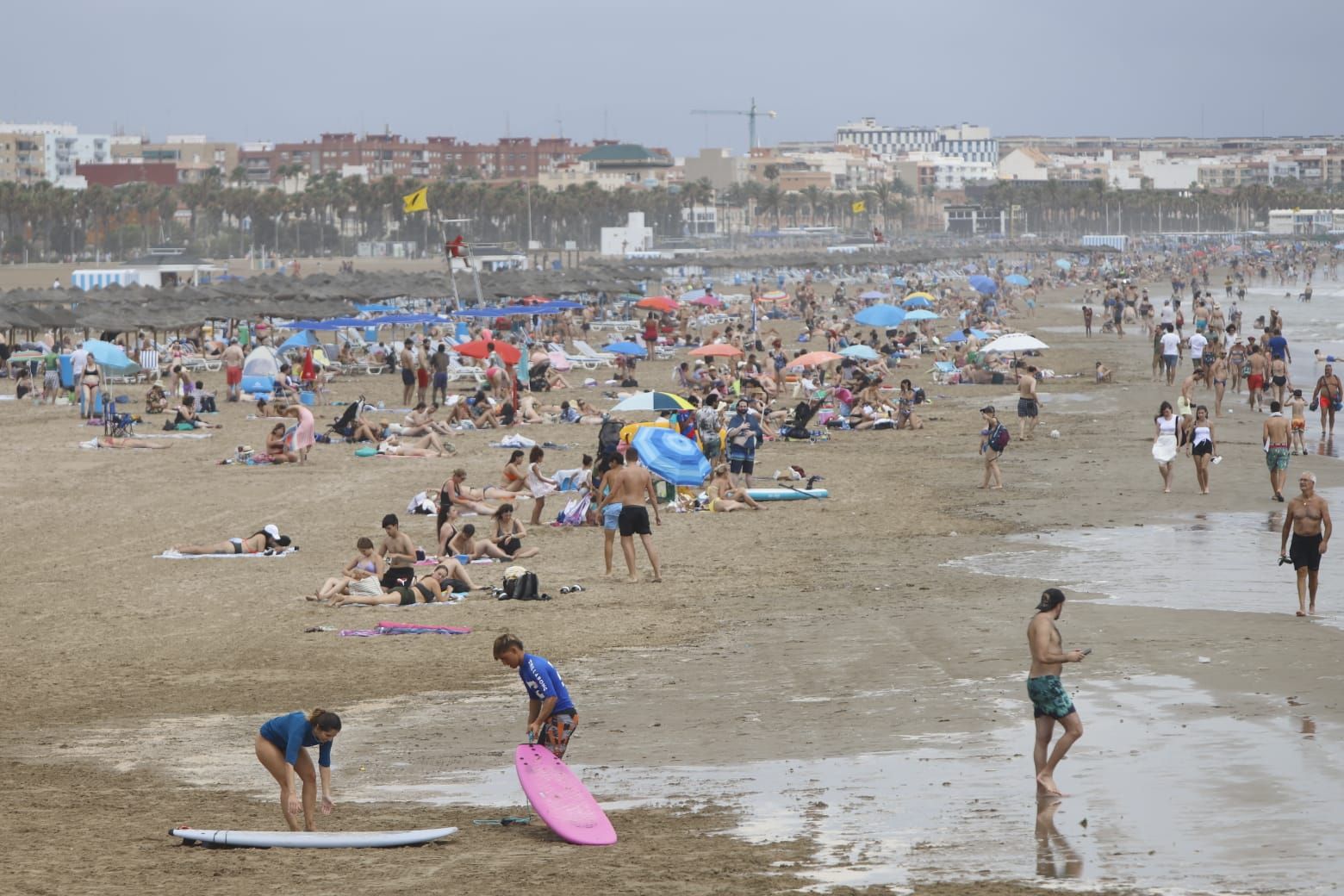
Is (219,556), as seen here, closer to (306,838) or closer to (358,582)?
(358,582)

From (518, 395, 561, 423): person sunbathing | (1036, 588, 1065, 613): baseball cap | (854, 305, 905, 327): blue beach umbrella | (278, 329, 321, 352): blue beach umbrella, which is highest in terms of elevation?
(854, 305, 905, 327): blue beach umbrella

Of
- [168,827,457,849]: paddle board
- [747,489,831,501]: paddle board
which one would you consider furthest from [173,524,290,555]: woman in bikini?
[168,827,457,849]: paddle board

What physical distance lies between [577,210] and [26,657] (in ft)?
414

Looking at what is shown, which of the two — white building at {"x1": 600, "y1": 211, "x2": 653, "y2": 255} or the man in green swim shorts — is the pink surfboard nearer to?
the man in green swim shorts

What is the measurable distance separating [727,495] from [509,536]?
3.59m

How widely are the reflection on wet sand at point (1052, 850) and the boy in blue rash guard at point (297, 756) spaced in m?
3.31

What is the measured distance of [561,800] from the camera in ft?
27.0

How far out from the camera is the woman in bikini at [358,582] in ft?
48.2

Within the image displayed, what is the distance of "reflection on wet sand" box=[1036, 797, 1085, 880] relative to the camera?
7.33 m

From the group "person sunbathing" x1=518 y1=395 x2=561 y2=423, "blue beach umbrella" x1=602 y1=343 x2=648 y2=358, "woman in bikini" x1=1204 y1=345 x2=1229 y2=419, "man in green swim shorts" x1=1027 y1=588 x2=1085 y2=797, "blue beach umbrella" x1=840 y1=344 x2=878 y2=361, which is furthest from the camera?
"blue beach umbrella" x1=602 y1=343 x2=648 y2=358

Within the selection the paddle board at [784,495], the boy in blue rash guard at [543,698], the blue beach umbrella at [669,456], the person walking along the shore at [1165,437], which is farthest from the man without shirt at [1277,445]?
the boy in blue rash guard at [543,698]

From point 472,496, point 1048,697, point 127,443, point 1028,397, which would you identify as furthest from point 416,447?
point 1048,697

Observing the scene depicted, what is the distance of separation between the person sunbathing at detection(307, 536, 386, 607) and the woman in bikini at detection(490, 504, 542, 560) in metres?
1.78

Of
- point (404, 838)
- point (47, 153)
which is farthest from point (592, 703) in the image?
point (47, 153)
